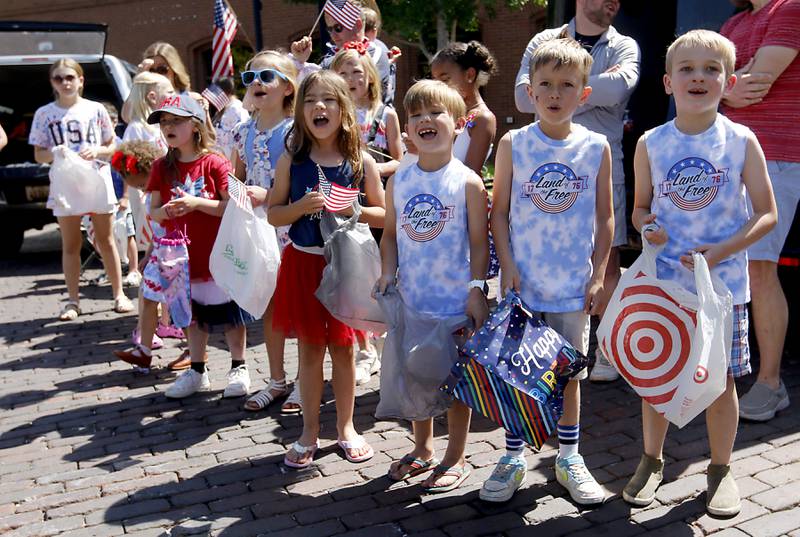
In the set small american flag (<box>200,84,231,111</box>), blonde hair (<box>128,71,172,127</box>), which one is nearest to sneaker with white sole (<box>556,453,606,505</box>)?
blonde hair (<box>128,71,172,127</box>)

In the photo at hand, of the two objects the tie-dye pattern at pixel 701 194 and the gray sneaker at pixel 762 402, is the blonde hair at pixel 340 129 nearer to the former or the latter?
the tie-dye pattern at pixel 701 194

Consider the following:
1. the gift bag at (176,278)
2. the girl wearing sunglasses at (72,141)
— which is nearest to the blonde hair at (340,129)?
the gift bag at (176,278)

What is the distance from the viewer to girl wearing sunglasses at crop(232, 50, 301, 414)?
459cm

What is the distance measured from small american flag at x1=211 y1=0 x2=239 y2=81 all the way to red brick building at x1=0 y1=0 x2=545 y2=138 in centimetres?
1214

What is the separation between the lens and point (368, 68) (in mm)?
4941

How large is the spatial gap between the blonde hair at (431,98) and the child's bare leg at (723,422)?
1.55m

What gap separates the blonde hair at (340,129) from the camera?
3.84 meters

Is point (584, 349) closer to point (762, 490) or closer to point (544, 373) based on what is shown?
point (544, 373)

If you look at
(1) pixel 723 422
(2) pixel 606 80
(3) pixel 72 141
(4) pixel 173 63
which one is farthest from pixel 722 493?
(3) pixel 72 141

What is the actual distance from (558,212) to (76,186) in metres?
4.96

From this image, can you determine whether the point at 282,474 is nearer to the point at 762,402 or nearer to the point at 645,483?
the point at 645,483

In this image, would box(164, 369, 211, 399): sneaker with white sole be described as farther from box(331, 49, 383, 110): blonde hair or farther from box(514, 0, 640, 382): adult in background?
box(514, 0, 640, 382): adult in background

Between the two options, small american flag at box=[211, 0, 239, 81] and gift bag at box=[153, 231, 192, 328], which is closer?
gift bag at box=[153, 231, 192, 328]

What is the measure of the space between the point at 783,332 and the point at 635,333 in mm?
1448
